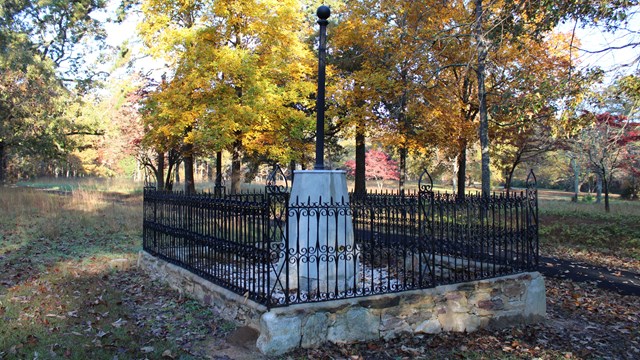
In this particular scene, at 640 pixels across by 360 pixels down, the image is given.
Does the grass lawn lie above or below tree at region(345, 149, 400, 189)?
below

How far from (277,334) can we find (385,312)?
1.31 metres

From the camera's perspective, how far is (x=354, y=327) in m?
4.82

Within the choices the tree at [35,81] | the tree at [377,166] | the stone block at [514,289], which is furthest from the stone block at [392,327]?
the tree at [377,166]

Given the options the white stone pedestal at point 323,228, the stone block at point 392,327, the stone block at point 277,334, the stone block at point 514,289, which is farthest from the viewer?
the stone block at point 514,289

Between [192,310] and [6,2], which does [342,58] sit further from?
[6,2]

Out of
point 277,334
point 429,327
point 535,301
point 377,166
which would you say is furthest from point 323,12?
point 377,166

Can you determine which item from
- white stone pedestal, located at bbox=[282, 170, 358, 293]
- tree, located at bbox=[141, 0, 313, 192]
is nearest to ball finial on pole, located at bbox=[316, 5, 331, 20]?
white stone pedestal, located at bbox=[282, 170, 358, 293]

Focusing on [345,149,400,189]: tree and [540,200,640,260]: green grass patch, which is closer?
[540,200,640,260]: green grass patch

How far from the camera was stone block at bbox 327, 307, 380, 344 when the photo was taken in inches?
187

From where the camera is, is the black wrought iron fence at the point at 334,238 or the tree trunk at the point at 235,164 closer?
the black wrought iron fence at the point at 334,238

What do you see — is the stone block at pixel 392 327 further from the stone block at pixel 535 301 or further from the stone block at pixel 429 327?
the stone block at pixel 535 301

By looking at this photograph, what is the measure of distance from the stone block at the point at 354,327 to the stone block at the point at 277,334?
0.43m

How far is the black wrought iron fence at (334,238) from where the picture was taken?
5047 millimetres

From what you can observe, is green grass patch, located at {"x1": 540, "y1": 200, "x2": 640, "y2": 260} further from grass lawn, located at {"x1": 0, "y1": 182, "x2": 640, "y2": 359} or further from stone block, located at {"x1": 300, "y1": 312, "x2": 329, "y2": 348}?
stone block, located at {"x1": 300, "y1": 312, "x2": 329, "y2": 348}
